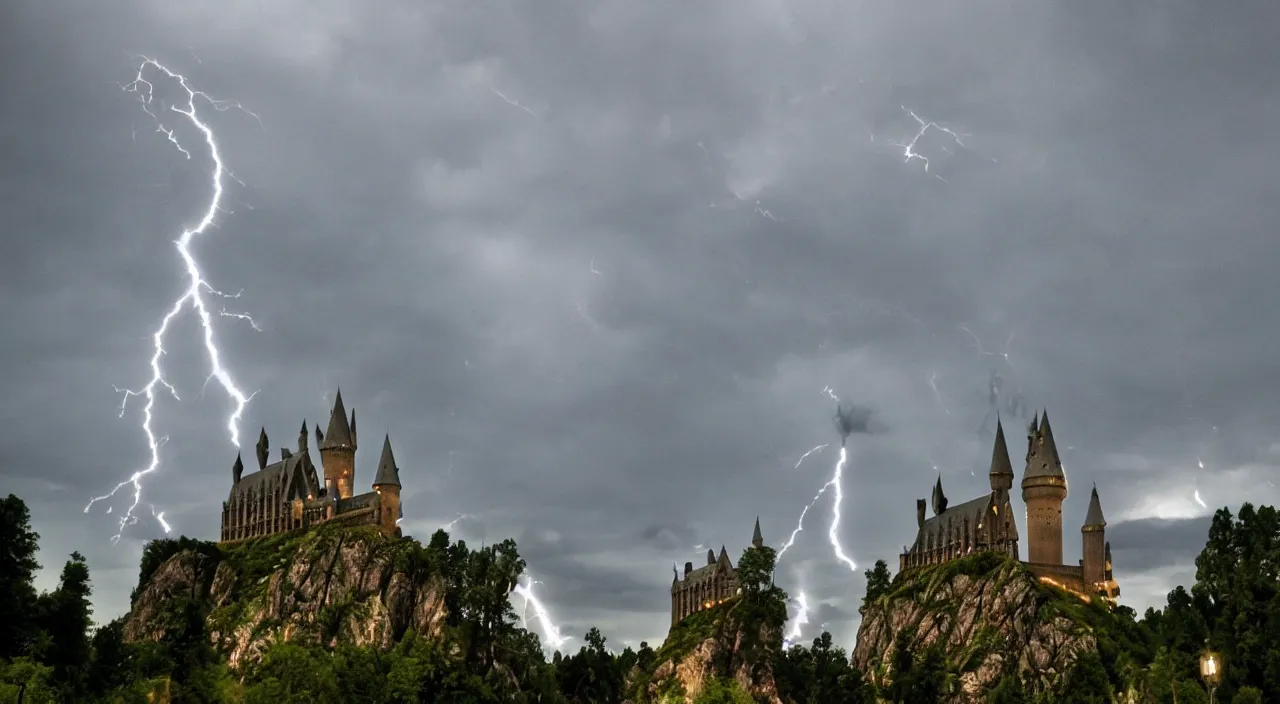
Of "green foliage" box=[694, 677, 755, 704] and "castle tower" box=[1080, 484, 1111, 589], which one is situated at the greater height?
"castle tower" box=[1080, 484, 1111, 589]

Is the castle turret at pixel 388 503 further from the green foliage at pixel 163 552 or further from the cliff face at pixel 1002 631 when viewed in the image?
the cliff face at pixel 1002 631

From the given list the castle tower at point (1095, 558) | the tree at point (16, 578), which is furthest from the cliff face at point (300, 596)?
the castle tower at point (1095, 558)

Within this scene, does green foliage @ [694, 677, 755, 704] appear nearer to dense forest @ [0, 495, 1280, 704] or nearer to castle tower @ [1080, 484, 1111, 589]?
dense forest @ [0, 495, 1280, 704]

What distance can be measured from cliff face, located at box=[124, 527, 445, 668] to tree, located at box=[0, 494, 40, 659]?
199 feet

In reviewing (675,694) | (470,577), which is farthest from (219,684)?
(675,694)

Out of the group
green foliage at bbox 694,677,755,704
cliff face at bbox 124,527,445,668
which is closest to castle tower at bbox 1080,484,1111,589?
green foliage at bbox 694,677,755,704

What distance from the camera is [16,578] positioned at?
111m

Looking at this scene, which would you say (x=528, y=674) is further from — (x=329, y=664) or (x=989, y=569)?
(x=989, y=569)

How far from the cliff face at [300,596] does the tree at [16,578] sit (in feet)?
199

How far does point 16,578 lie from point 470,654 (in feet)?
→ 243

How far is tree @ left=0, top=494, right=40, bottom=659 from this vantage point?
350 ft

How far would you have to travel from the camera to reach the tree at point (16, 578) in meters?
107

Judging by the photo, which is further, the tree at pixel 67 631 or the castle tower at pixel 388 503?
the castle tower at pixel 388 503

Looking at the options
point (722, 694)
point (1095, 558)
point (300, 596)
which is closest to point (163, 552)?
point (300, 596)
